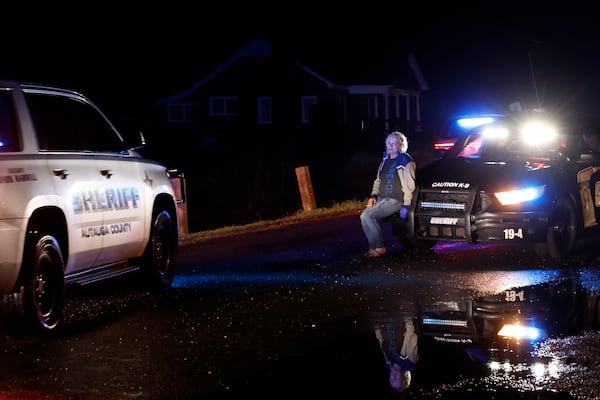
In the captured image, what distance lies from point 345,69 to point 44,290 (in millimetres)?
53978

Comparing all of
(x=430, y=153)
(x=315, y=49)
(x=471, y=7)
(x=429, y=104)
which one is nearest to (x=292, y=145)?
(x=430, y=153)

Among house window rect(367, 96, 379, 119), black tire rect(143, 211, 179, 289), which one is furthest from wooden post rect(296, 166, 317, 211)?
house window rect(367, 96, 379, 119)

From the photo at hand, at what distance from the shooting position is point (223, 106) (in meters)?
63.6

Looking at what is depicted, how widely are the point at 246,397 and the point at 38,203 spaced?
3056mm

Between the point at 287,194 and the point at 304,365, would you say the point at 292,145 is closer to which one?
the point at 287,194

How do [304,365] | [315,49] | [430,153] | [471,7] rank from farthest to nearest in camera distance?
1. [471,7]
2. [315,49]
3. [430,153]
4. [304,365]

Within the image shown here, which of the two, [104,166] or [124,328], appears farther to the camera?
[104,166]

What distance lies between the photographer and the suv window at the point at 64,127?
11.2 metres

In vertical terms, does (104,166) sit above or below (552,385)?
above

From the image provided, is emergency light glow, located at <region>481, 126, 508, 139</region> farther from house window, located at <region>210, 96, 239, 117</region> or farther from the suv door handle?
house window, located at <region>210, 96, 239, 117</region>

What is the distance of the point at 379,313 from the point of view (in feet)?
35.9

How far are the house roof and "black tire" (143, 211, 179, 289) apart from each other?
4905cm

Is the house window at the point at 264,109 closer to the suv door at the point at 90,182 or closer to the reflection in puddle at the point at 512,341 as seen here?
the reflection in puddle at the point at 512,341

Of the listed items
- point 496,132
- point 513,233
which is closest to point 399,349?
point 513,233
